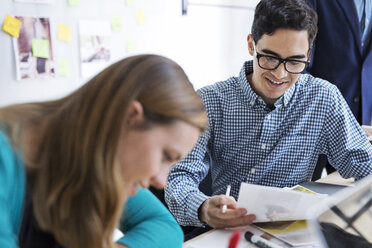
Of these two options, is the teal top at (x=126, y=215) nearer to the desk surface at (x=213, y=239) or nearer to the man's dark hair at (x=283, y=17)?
→ the desk surface at (x=213, y=239)

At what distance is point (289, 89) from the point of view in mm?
1433

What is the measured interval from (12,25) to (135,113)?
1528 millimetres

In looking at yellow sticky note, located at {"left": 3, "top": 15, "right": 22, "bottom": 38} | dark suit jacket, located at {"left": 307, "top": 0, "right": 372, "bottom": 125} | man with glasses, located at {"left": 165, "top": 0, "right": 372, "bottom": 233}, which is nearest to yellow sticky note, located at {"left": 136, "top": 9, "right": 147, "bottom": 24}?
yellow sticky note, located at {"left": 3, "top": 15, "right": 22, "bottom": 38}

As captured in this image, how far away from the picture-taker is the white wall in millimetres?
1974

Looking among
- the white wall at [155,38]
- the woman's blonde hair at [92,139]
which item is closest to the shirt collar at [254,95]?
the woman's blonde hair at [92,139]

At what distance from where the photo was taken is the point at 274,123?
142 cm

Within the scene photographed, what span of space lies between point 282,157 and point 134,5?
1.49 m

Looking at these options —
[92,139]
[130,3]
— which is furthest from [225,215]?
[130,3]

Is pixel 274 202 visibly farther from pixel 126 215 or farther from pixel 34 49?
pixel 34 49

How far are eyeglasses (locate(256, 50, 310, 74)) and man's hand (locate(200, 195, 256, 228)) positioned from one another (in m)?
0.51

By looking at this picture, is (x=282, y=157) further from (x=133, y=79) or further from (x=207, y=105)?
(x=133, y=79)

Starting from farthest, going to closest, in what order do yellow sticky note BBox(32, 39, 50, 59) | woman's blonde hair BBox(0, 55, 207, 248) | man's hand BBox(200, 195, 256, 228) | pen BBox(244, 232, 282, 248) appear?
yellow sticky note BBox(32, 39, 50, 59) < man's hand BBox(200, 195, 256, 228) < pen BBox(244, 232, 282, 248) < woman's blonde hair BBox(0, 55, 207, 248)

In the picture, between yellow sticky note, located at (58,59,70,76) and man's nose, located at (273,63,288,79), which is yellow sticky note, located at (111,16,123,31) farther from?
man's nose, located at (273,63,288,79)

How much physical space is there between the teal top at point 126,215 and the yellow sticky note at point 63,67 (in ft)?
4.52
